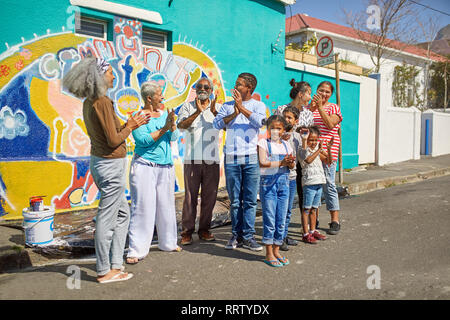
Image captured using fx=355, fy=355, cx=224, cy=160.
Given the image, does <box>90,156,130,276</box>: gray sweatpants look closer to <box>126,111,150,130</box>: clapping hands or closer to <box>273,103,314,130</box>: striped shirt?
<box>126,111,150,130</box>: clapping hands

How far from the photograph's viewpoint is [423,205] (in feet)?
19.7

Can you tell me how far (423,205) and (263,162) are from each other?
13.0 ft

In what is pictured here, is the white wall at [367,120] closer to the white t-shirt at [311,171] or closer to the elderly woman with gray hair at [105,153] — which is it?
the white t-shirt at [311,171]

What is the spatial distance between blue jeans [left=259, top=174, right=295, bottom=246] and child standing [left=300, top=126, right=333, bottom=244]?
75cm

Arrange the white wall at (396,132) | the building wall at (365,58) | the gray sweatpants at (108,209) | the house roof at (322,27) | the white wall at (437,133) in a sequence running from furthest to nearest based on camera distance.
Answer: the building wall at (365,58) → the house roof at (322,27) → the white wall at (437,133) → the white wall at (396,132) → the gray sweatpants at (108,209)

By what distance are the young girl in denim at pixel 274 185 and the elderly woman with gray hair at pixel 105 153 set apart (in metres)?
1.25

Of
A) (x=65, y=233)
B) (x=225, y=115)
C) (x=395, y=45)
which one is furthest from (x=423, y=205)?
(x=395, y=45)

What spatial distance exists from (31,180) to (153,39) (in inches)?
124

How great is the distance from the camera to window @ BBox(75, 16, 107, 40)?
215 inches

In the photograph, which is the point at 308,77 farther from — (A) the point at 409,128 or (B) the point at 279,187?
(B) the point at 279,187

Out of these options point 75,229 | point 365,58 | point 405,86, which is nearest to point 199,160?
point 75,229

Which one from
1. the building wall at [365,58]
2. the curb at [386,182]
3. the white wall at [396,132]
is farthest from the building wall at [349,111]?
the building wall at [365,58]

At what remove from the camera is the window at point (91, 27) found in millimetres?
5449

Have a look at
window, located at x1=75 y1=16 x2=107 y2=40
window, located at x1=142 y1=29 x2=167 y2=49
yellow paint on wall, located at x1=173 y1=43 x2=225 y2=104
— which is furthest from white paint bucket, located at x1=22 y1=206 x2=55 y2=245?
yellow paint on wall, located at x1=173 y1=43 x2=225 y2=104
